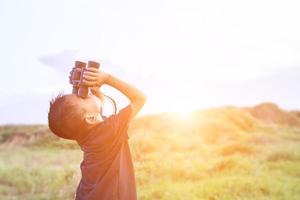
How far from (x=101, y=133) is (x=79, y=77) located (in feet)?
0.99

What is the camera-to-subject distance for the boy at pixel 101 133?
310 centimetres

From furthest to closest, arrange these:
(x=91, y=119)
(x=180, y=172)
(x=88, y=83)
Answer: (x=180, y=172) → (x=91, y=119) → (x=88, y=83)

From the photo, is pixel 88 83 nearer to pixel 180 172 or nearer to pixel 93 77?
pixel 93 77

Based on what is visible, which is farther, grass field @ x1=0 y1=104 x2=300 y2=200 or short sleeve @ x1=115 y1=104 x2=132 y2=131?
grass field @ x1=0 y1=104 x2=300 y2=200

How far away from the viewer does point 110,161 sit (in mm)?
3154

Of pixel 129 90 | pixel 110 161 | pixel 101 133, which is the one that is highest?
pixel 129 90

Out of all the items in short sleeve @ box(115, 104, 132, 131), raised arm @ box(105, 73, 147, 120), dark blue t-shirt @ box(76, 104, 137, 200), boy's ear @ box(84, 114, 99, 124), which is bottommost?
dark blue t-shirt @ box(76, 104, 137, 200)

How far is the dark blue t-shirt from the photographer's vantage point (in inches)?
123

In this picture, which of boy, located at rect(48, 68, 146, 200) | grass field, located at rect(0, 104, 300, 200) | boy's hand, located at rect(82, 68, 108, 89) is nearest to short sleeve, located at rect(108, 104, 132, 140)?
boy, located at rect(48, 68, 146, 200)

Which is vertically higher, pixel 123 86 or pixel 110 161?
pixel 123 86

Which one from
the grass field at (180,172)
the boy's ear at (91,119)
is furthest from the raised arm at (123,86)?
the grass field at (180,172)

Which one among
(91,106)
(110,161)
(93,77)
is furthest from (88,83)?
(110,161)

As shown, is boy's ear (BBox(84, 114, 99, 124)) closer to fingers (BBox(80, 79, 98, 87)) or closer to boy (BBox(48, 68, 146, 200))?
boy (BBox(48, 68, 146, 200))

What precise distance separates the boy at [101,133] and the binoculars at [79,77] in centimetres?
3
